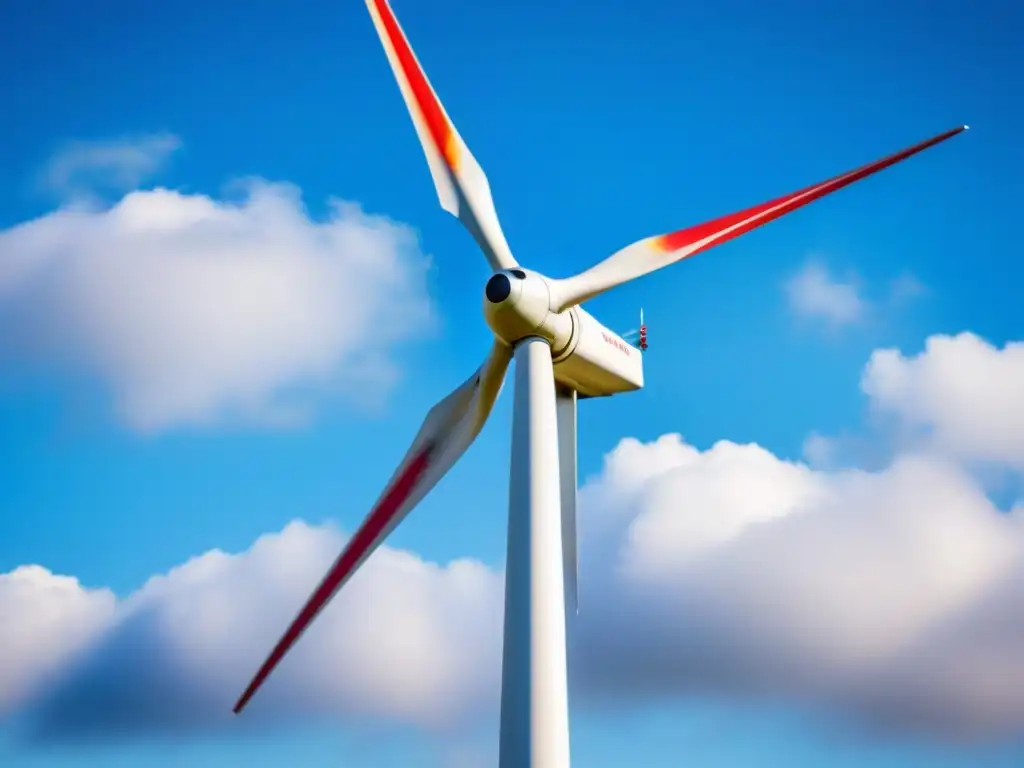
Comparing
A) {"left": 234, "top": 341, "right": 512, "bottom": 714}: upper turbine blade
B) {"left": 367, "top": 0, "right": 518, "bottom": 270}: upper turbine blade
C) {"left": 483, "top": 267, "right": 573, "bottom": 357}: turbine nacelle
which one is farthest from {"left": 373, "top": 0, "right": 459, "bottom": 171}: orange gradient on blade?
{"left": 234, "top": 341, "right": 512, "bottom": 714}: upper turbine blade

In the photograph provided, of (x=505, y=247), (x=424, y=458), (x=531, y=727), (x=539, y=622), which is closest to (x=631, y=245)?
(x=505, y=247)

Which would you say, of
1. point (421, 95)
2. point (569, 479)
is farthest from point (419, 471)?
point (421, 95)

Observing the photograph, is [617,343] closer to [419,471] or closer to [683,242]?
[683,242]

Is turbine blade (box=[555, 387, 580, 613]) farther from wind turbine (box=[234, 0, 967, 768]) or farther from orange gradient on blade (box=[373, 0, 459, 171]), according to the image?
orange gradient on blade (box=[373, 0, 459, 171])

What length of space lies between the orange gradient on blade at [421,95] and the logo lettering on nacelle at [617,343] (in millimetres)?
4148

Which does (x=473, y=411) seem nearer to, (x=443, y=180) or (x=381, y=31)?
(x=443, y=180)

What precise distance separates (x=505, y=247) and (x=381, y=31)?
15.2ft

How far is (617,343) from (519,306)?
3.76m

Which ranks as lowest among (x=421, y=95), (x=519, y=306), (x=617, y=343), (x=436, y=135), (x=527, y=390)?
(x=527, y=390)

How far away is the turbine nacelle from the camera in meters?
17.3

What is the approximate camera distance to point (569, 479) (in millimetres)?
19297

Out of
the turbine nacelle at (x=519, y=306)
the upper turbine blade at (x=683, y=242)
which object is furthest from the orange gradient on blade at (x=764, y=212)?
the turbine nacelle at (x=519, y=306)

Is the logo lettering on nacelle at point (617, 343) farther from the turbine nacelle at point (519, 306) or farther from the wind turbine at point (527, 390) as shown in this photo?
the turbine nacelle at point (519, 306)

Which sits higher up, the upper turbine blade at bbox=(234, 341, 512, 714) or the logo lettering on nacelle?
the logo lettering on nacelle
